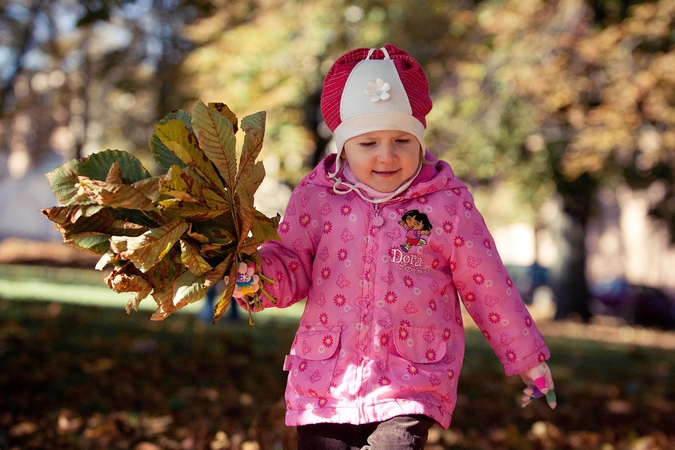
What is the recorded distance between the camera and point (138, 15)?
19.1 meters

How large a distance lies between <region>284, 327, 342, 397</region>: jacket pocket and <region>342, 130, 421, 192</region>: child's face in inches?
21.5

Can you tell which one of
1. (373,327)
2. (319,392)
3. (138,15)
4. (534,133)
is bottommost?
(319,392)

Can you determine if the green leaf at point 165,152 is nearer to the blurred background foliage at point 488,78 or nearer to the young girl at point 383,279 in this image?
the young girl at point 383,279

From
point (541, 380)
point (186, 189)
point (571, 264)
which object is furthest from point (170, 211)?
point (571, 264)

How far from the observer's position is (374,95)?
9.00ft

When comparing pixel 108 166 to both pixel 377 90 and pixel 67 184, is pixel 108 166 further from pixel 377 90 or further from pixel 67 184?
pixel 377 90

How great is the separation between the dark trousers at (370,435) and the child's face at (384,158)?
0.81m

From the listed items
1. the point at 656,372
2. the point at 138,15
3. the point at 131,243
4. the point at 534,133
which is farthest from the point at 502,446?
the point at 138,15

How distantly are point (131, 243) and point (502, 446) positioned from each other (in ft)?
11.6

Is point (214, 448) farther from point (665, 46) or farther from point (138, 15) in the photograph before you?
point (138, 15)

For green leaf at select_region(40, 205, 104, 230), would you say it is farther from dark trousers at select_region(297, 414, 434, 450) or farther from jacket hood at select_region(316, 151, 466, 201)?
dark trousers at select_region(297, 414, 434, 450)

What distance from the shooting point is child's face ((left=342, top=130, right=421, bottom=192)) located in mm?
2736

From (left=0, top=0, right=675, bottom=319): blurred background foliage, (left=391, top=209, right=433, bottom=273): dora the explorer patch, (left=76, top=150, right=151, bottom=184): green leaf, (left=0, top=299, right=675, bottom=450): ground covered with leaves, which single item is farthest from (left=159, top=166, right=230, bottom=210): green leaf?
(left=0, top=0, right=675, bottom=319): blurred background foliage

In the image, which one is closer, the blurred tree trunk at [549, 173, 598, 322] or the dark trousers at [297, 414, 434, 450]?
the dark trousers at [297, 414, 434, 450]
